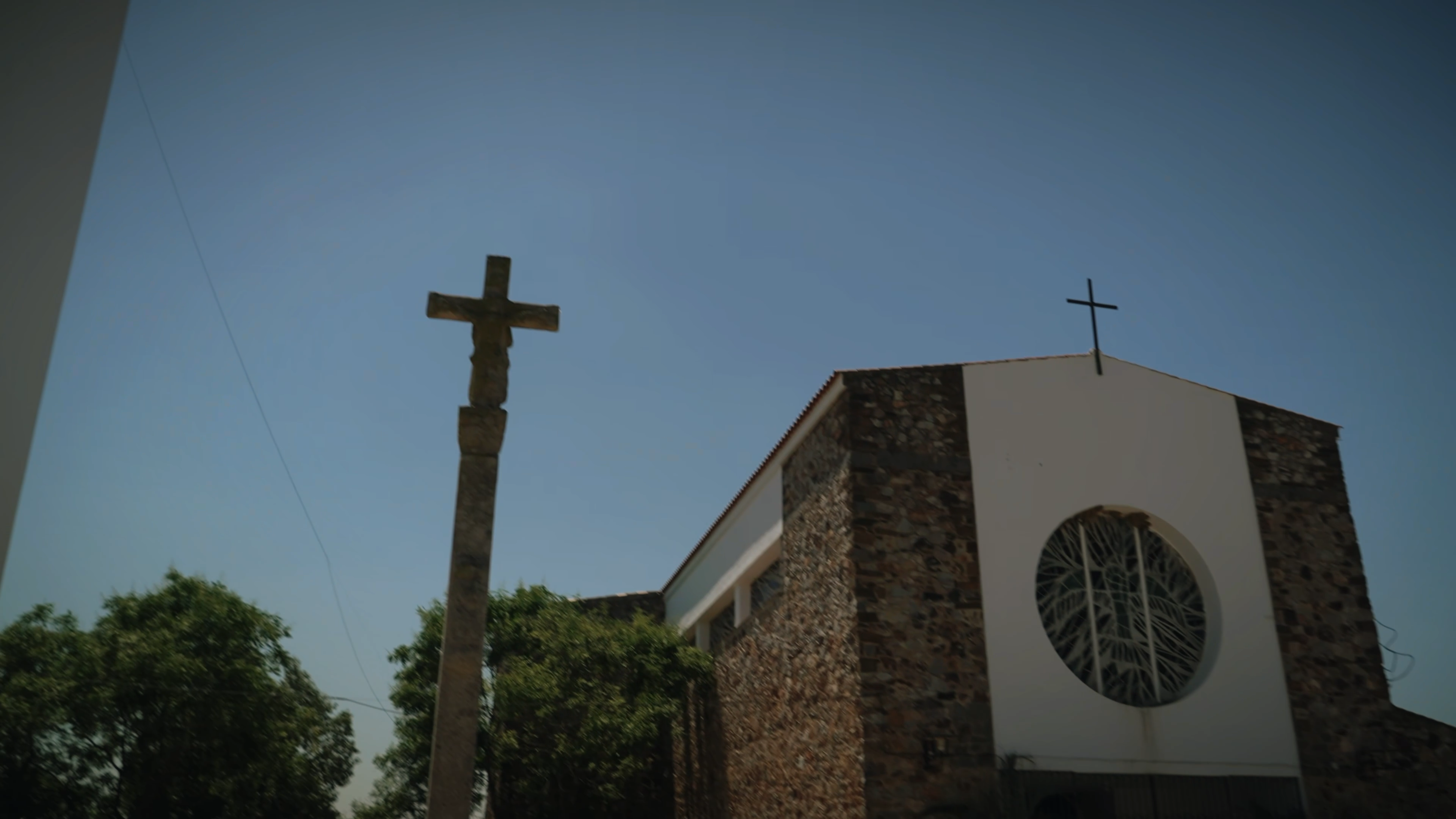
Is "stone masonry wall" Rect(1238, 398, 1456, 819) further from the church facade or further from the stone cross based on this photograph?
the stone cross

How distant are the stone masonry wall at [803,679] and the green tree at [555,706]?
1.46 metres

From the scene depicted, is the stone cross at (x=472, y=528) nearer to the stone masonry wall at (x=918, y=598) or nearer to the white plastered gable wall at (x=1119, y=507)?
the stone masonry wall at (x=918, y=598)

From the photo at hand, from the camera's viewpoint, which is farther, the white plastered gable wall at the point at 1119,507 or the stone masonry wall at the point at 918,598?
the white plastered gable wall at the point at 1119,507

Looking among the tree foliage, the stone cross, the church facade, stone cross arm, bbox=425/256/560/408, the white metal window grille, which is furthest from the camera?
the tree foliage

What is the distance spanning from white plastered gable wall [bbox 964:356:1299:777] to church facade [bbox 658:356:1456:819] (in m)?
0.03

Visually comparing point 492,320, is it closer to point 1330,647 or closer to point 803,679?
point 803,679

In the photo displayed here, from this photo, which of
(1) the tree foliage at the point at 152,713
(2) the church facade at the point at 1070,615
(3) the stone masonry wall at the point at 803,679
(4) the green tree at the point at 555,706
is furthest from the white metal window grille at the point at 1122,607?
(1) the tree foliage at the point at 152,713

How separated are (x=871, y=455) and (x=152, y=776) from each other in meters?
17.2

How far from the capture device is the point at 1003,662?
42.2 ft

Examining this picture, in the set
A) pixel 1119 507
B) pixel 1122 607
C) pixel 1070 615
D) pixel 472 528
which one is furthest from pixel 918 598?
pixel 472 528

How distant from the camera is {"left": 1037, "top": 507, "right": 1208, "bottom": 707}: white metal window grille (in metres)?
Answer: 13.5

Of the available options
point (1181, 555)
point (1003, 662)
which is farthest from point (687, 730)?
point (1181, 555)

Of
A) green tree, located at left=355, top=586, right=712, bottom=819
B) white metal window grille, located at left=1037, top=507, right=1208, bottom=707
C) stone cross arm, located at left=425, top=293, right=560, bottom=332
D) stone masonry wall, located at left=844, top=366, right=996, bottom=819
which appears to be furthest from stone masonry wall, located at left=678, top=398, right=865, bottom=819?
stone cross arm, located at left=425, top=293, right=560, bottom=332

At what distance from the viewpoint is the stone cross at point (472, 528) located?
26.6 ft
